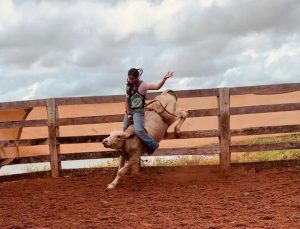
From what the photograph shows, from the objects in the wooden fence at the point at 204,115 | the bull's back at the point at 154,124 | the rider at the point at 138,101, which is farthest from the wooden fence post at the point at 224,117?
the rider at the point at 138,101

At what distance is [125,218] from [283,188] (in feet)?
9.63

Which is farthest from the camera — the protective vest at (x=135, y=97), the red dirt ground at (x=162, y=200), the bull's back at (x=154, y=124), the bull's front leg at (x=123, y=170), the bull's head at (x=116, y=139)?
the bull's back at (x=154, y=124)

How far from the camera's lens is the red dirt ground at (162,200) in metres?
5.98

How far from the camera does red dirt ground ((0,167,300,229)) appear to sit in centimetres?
598

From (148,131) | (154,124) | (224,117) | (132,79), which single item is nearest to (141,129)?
(148,131)

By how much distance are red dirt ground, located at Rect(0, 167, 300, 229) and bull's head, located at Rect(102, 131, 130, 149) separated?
2.40 ft

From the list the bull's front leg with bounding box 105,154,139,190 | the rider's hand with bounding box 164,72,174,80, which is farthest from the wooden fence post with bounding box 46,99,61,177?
the rider's hand with bounding box 164,72,174,80

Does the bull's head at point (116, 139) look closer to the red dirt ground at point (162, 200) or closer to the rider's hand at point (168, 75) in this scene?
the red dirt ground at point (162, 200)

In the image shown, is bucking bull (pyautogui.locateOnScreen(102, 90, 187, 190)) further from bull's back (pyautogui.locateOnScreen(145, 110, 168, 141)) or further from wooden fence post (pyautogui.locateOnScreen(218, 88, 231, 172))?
wooden fence post (pyautogui.locateOnScreen(218, 88, 231, 172))

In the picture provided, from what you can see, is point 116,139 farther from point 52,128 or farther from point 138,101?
point 52,128

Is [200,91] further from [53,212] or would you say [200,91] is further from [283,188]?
[53,212]

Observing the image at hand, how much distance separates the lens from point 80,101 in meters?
9.95

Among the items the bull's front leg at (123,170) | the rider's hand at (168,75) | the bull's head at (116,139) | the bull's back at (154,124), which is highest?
A: the rider's hand at (168,75)

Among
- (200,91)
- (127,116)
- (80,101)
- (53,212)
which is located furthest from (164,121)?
(53,212)
